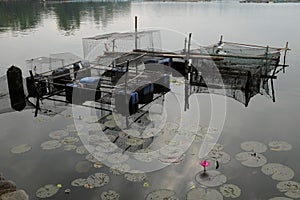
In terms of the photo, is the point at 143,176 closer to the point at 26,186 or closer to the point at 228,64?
the point at 26,186

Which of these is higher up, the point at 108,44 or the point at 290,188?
the point at 108,44

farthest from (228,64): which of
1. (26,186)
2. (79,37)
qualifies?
(79,37)

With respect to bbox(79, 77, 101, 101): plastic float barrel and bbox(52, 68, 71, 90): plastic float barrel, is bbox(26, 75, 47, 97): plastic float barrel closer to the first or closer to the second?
bbox(52, 68, 71, 90): plastic float barrel

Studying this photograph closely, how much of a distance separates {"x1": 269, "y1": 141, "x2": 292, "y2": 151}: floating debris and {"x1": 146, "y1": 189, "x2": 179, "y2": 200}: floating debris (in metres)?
3.55

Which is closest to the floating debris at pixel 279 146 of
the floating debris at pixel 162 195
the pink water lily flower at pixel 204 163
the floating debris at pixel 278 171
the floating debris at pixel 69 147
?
the floating debris at pixel 278 171

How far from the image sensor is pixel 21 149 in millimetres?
8789

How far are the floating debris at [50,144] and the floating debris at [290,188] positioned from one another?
5.99 meters

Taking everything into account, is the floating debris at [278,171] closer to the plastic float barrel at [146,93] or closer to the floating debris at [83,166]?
the floating debris at [83,166]

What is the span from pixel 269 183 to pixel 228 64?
29.0 ft

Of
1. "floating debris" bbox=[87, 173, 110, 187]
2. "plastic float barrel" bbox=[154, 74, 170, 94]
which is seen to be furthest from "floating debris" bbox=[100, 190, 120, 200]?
"plastic float barrel" bbox=[154, 74, 170, 94]

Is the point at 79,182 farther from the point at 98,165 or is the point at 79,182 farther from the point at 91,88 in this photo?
the point at 91,88

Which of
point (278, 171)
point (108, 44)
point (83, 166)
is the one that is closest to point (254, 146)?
point (278, 171)

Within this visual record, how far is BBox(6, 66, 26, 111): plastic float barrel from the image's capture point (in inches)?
459

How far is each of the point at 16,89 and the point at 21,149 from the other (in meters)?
3.90
